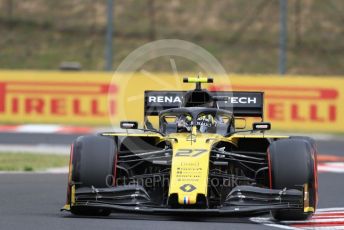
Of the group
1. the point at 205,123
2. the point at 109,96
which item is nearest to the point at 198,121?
the point at 205,123

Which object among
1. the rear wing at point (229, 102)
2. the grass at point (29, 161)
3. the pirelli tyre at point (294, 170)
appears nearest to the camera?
the pirelli tyre at point (294, 170)

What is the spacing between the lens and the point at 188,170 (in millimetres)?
11688

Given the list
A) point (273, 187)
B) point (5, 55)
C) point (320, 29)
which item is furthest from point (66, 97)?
point (273, 187)

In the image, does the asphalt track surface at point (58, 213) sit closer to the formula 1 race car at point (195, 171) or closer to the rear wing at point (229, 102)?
the formula 1 race car at point (195, 171)

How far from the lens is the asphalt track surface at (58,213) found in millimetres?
11055

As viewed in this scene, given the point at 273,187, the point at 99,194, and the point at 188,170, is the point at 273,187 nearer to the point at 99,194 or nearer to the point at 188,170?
the point at 188,170

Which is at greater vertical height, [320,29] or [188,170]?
[320,29]

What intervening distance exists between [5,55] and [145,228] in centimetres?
3115

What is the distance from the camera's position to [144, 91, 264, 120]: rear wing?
49.0ft

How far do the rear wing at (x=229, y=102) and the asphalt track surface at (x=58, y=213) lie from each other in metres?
1.69

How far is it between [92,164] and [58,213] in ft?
2.58

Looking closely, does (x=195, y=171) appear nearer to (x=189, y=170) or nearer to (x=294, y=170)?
(x=189, y=170)

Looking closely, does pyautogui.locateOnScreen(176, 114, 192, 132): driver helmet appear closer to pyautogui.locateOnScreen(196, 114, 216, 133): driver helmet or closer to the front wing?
pyautogui.locateOnScreen(196, 114, 216, 133): driver helmet

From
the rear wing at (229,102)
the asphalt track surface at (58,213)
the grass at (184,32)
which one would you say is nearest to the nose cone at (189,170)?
the asphalt track surface at (58,213)
